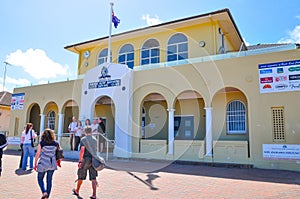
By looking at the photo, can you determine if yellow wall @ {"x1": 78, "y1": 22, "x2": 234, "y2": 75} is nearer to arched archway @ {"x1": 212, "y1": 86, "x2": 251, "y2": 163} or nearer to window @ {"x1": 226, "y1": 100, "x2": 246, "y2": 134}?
arched archway @ {"x1": 212, "y1": 86, "x2": 251, "y2": 163}

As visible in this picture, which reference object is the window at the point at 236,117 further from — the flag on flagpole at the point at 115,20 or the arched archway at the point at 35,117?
the arched archway at the point at 35,117

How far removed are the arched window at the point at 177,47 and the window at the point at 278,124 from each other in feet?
21.4

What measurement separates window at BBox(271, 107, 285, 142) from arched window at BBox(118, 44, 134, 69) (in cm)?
960

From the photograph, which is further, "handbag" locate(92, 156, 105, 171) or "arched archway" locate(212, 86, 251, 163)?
"arched archway" locate(212, 86, 251, 163)

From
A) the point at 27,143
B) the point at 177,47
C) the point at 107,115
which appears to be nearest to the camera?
the point at 27,143

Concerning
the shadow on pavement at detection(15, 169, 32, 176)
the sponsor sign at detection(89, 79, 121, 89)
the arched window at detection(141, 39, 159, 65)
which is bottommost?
the shadow on pavement at detection(15, 169, 32, 176)

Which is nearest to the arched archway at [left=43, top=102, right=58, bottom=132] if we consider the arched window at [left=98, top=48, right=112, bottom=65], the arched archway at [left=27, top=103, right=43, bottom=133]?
the arched archway at [left=27, top=103, right=43, bottom=133]

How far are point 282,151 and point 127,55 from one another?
11247 mm

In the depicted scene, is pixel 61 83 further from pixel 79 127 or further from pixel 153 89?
pixel 153 89

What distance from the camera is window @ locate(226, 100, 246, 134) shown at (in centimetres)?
1302

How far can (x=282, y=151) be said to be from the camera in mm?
10312

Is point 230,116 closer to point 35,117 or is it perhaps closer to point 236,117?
point 236,117

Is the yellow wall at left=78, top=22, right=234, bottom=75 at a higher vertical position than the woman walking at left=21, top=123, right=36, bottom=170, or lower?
higher

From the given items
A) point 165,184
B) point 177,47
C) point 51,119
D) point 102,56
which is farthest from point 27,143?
point 51,119
